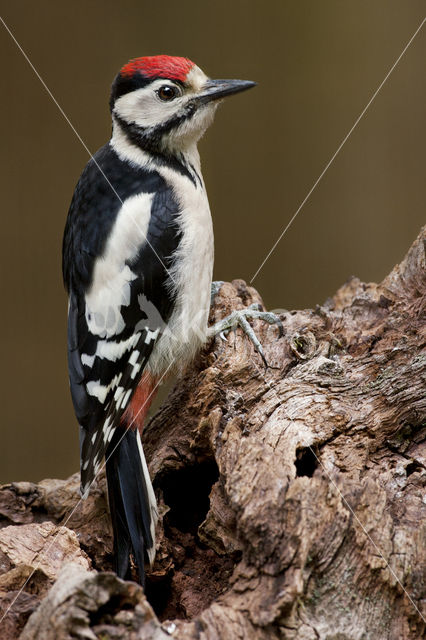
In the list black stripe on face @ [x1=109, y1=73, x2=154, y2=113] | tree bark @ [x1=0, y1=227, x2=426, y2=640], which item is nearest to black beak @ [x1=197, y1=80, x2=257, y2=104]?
black stripe on face @ [x1=109, y1=73, x2=154, y2=113]

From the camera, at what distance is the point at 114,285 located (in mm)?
1521

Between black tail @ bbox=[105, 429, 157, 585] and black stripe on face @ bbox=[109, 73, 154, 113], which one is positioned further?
black stripe on face @ bbox=[109, 73, 154, 113]

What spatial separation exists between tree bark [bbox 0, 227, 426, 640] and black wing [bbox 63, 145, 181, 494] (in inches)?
5.1

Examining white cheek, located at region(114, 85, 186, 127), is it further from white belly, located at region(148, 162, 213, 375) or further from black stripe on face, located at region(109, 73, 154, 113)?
white belly, located at region(148, 162, 213, 375)

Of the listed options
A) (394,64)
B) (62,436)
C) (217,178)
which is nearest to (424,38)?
(394,64)

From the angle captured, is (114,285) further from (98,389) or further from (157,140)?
(157,140)

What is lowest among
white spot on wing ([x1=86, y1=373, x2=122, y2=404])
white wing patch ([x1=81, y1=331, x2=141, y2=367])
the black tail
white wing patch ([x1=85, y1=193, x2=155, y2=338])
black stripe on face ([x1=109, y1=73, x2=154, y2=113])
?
the black tail

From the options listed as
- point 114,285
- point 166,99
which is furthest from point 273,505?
point 166,99

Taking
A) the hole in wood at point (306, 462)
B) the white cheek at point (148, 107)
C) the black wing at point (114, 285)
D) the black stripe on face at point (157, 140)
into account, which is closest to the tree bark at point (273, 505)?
the hole in wood at point (306, 462)

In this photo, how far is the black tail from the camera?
124 centimetres

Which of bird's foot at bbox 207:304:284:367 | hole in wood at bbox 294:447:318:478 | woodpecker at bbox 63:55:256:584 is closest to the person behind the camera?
hole in wood at bbox 294:447:318:478

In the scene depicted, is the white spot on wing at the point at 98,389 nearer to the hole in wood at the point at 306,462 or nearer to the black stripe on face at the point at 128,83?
the hole in wood at the point at 306,462

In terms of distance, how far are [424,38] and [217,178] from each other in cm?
86

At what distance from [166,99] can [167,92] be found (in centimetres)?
2
